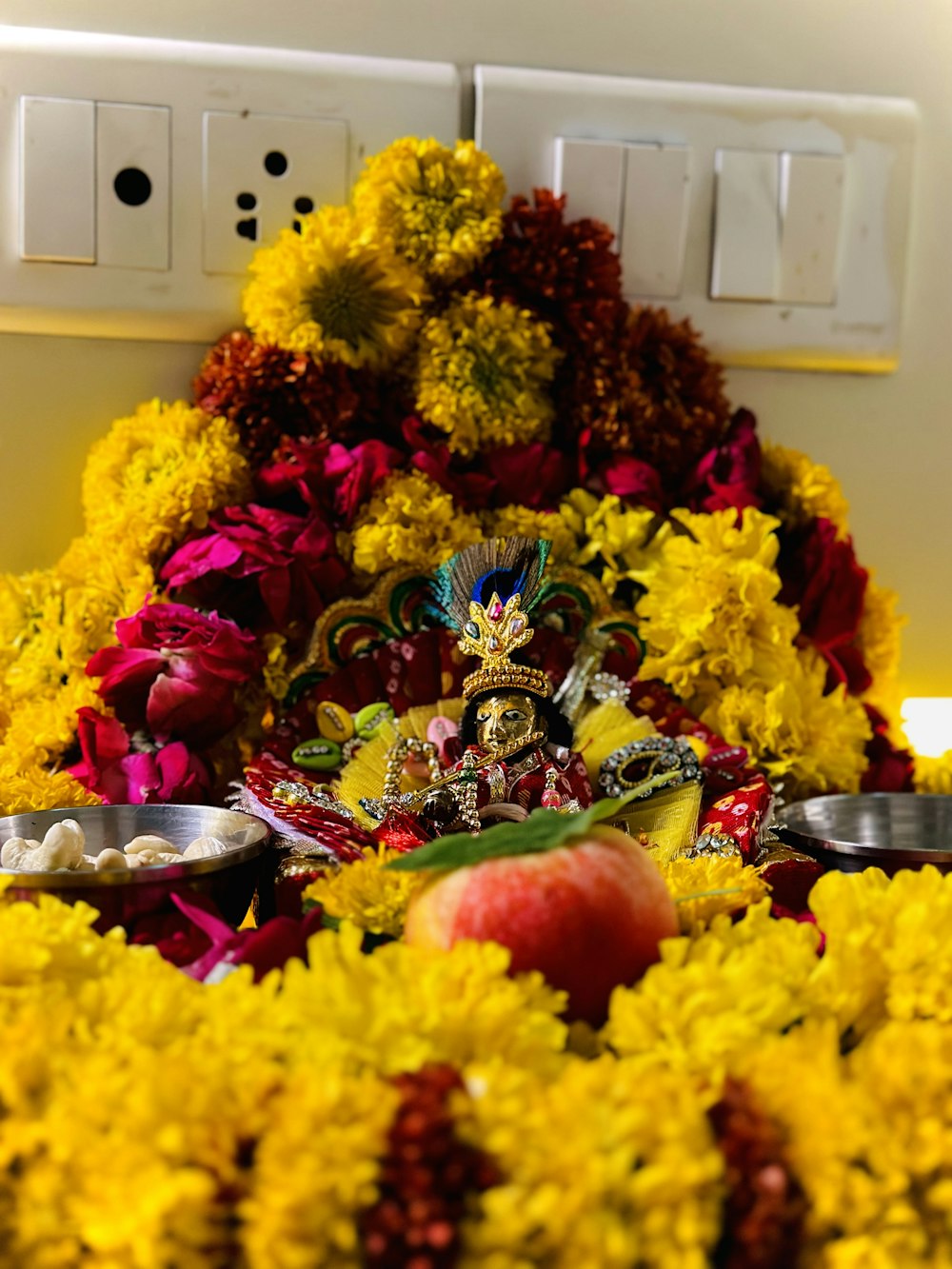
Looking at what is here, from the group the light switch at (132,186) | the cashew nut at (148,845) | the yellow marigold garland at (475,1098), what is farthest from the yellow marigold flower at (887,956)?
the light switch at (132,186)

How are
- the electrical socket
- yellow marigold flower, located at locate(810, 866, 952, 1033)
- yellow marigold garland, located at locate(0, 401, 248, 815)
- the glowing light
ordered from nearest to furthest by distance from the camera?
yellow marigold flower, located at locate(810, 866, 952, 1033) → yellow marigold garland, located at locate(0, 401, 248, 815) → the electrical socket → the glowing light

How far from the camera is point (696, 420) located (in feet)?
3.64

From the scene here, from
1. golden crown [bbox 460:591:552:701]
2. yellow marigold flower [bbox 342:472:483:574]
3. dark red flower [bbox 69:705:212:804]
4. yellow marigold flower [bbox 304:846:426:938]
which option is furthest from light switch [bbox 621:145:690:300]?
yellow marigold flower [bbox 304:846:426:938]

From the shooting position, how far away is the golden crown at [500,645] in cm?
93

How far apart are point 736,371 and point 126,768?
2.38 ft

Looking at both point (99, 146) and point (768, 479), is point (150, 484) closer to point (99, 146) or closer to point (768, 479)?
point (99, 146)

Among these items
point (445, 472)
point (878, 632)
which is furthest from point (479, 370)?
point (878, 632)

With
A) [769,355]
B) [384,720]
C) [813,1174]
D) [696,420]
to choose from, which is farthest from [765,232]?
[813,1174]

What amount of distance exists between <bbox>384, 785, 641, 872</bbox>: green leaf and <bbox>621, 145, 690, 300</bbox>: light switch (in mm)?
759

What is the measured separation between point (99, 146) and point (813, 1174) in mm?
1024

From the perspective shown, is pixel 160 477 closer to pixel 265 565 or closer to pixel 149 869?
pixel 265 565

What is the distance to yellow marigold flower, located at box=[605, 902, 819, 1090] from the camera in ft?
1.56

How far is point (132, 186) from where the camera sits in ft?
3.58

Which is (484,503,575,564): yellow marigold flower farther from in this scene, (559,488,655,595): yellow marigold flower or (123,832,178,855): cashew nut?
(123,832,178,855): cashew nut
